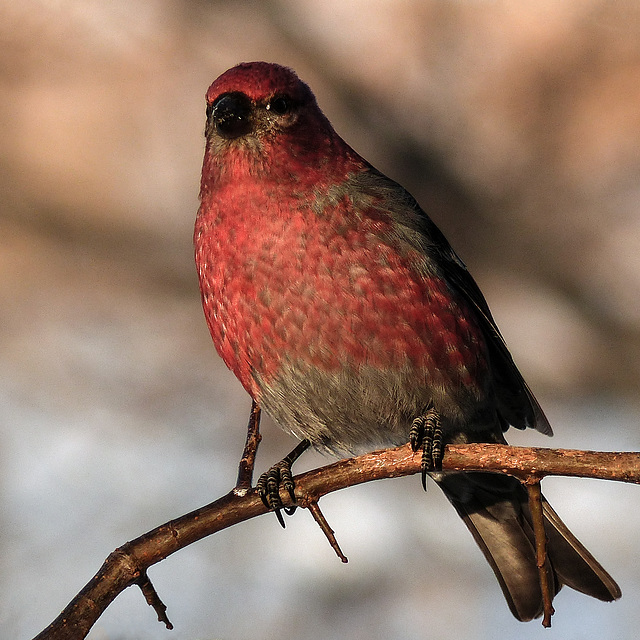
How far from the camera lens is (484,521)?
2.73m

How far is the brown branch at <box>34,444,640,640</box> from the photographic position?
1642 mm

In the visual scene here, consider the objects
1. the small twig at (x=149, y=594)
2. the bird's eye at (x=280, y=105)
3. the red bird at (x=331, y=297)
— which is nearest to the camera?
the small twig at (x=149, y=594)

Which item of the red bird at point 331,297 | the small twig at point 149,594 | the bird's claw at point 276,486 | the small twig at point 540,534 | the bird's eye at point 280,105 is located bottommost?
the small twig at point 540,534

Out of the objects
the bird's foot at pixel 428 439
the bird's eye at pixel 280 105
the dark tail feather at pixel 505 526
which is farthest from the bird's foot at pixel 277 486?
the bird's eye at pixel 280 105

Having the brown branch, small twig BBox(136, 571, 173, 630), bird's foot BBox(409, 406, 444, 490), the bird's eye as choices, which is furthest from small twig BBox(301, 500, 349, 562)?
the bird's eye

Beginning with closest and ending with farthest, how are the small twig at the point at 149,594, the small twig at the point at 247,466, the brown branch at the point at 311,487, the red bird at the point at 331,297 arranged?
the brown branch at the point at 311,487
the small twig at the point at 149,594
the small twig at the point at 247,466
the red bird at the point at 331,297

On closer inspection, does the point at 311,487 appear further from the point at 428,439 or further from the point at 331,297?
the point at 331,297

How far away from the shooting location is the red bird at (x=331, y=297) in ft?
7.40

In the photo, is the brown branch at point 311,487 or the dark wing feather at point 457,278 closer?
the brown branch at point 311,487

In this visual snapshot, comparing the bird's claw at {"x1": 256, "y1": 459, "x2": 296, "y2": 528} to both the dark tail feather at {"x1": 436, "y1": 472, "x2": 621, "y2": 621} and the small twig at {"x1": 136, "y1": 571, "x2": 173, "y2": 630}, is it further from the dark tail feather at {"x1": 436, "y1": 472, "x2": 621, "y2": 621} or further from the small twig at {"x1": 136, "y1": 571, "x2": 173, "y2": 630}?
the dark tail feather at {"x1": 436, "y1": 472, "x2": 621, "y2": 621}

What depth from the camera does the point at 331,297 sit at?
2232 millimetres

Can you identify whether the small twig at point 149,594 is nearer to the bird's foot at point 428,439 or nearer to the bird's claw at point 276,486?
the bird's claw at point 276,486

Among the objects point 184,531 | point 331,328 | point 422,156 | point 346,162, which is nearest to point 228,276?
point 331,328

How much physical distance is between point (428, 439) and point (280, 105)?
0.95 meters
